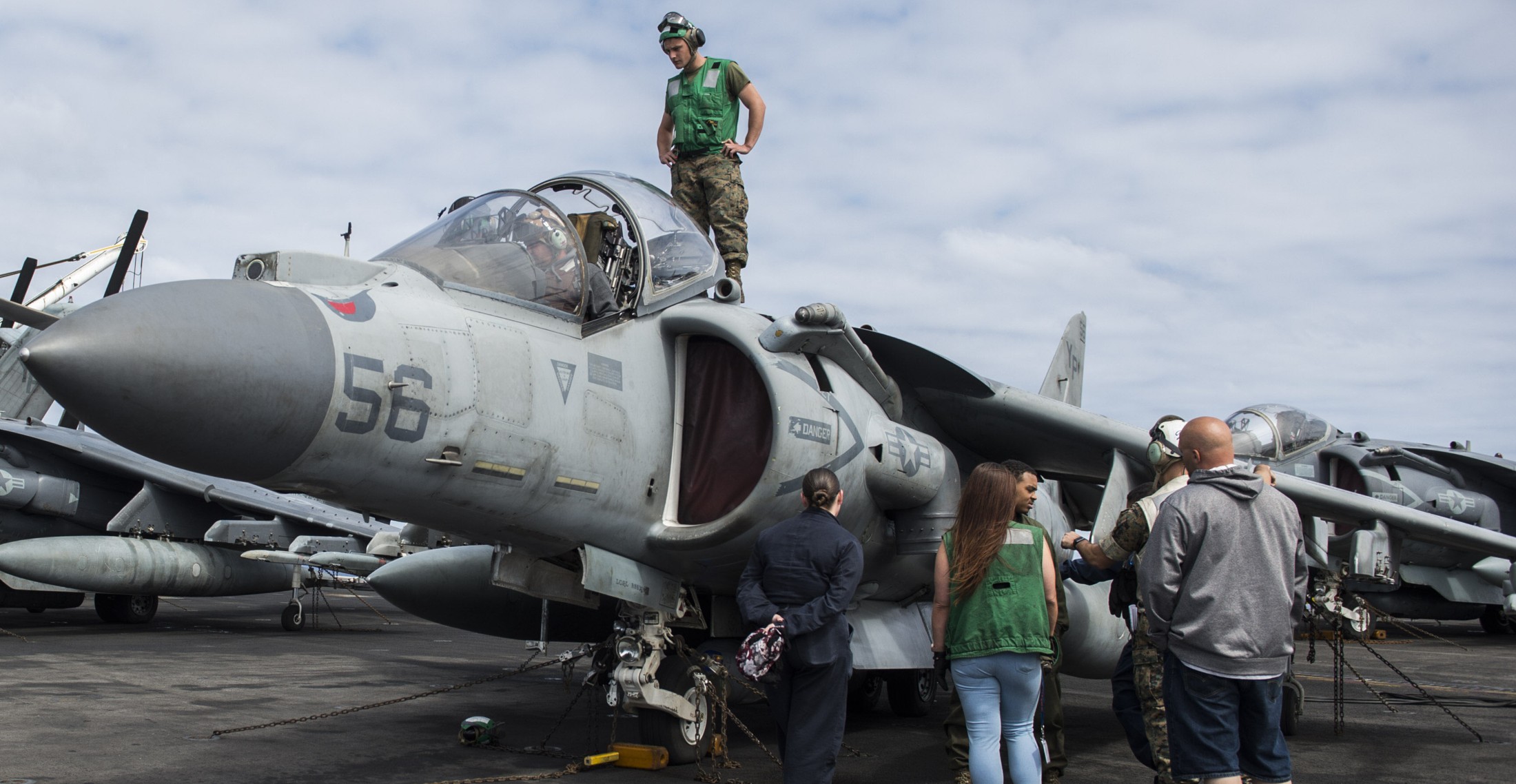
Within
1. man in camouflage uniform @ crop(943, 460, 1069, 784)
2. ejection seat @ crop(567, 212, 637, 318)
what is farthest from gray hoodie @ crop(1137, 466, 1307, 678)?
ejection seat @ crop(567, 212, 637, 318)

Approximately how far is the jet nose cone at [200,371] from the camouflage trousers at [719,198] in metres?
3.38

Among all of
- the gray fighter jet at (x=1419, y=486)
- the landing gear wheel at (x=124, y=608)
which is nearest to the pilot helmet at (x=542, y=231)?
the gray fighter jet at (x=1419, y=486)

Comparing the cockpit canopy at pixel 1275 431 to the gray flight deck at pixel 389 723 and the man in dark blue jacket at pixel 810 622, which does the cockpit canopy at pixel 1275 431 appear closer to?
the gray flight deck at pixel 389 723

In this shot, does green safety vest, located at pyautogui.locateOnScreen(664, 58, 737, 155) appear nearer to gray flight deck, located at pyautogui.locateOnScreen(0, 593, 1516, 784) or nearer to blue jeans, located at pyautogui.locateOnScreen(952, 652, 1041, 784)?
gray flight deck, located at pyautogui.locateOnScreen(0, 593, 1516, 784)

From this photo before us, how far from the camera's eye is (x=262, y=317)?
12.6 feet

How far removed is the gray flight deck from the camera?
5305 mm

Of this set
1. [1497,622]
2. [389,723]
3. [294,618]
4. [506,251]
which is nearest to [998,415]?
[506,251]

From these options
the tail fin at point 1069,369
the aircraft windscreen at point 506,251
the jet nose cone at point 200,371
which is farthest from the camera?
the tail fin at point 1069,369

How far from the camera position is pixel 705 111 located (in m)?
7.18

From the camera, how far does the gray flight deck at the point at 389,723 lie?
5305 millimetres

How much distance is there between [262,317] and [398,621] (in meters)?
16.7

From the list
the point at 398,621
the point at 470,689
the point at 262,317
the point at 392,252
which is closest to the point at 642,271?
the point at 392,252

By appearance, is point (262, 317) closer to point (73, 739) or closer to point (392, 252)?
point (392, 252)

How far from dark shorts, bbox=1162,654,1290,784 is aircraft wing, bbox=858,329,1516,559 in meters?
3.17
